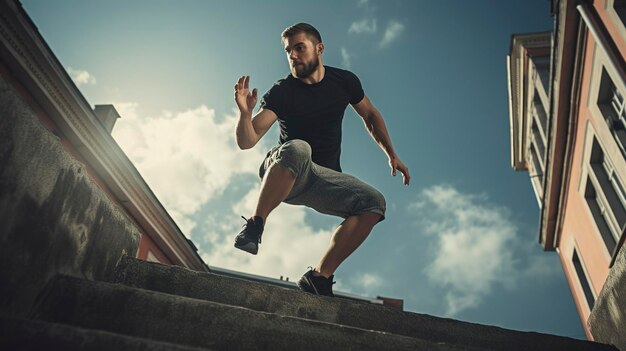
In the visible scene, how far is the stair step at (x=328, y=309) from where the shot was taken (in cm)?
213

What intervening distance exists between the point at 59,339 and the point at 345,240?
197cm

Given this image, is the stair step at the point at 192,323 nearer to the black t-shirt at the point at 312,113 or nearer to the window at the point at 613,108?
the black t-shirt at the point at 312,113

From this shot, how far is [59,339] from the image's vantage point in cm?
115

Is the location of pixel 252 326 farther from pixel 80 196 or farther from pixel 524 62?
pixel 524 62

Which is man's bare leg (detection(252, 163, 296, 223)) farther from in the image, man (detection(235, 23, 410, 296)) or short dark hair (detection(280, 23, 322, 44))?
short dark hair (detection(280, 23, 322, 44))

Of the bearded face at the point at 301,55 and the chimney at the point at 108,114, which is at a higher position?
the chimney at the point at 108,114

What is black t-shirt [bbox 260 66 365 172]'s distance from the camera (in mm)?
3172

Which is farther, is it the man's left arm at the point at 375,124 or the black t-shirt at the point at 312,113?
the man's left arm at the point at 375,124

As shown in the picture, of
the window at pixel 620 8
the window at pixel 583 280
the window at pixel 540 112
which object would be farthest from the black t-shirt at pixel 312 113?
the window at pixel 540 112

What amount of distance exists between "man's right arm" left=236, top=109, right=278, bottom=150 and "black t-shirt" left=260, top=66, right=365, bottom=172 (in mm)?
80

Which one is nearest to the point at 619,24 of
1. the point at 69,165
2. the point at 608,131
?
the point at 608,131

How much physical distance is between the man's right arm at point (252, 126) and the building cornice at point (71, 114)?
20.5ft

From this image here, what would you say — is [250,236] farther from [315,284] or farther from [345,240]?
[345,240]

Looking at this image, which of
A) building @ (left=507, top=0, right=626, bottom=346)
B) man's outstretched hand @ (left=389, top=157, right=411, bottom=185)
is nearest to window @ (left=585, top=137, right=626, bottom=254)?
building @ (left=507, top=0, right=626, bottom=346)
